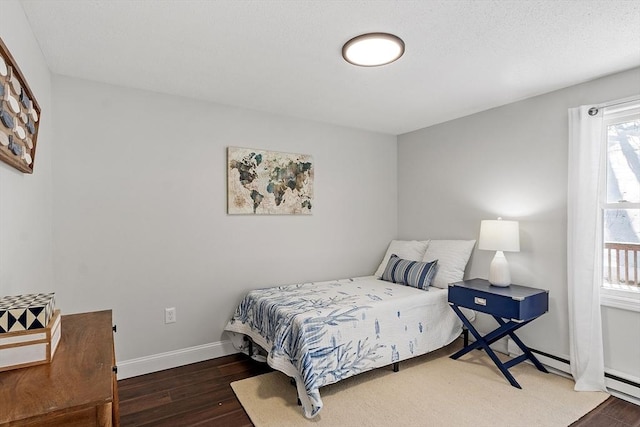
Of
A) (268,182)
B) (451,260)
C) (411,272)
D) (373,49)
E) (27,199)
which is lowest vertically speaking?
(411,272)

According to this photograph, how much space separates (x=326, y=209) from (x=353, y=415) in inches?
83.7

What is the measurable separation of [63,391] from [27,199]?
1.44m

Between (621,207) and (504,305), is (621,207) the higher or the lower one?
the higher one

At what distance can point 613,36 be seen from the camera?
6.67 feet

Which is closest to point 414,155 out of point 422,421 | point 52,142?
point 422,421

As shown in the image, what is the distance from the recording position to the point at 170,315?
2.92 meters

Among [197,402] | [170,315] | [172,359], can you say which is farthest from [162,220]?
[197,402]

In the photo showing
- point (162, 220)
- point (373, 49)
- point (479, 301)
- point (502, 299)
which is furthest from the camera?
point (162, 220)

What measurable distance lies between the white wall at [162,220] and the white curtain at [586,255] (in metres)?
2.26

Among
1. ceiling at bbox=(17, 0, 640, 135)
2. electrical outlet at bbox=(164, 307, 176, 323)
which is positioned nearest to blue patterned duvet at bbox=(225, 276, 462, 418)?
electrical outlet at bbox=(164, 307, 176, 323)

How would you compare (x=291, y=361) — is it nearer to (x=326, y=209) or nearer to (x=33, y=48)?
(x=326, y=209)

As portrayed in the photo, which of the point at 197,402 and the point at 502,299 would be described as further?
the point at 502,299

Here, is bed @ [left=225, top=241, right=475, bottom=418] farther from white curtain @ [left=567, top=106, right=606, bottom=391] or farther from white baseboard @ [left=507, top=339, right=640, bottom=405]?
white curtain @ [left=567, top=106, right=606, bottom=391]

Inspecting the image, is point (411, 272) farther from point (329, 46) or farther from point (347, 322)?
point (329, 46)
